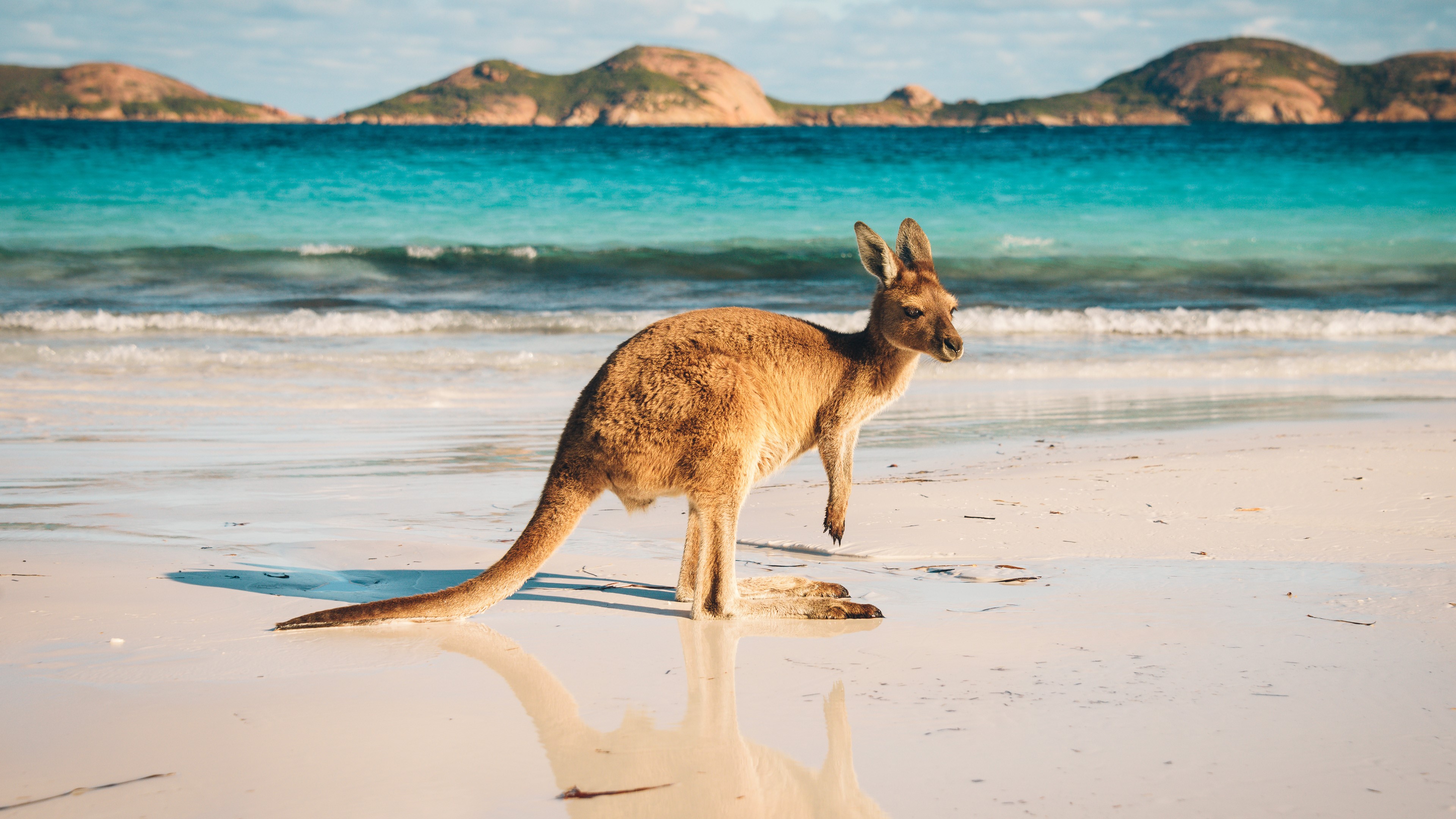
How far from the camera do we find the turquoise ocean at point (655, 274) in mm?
7770

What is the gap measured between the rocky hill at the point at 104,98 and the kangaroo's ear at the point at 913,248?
6229cm

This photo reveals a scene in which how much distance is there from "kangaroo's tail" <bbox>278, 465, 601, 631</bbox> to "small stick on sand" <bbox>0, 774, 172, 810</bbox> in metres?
0.84

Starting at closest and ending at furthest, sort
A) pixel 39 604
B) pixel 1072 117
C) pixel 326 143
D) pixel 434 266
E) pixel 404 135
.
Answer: pixel 39 604
pixel 434 266
pixel 326 143
pixel 404 135
pixel 1072 117

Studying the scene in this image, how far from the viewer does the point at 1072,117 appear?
208ft

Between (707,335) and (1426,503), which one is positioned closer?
(707,335)

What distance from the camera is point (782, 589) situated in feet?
11.3

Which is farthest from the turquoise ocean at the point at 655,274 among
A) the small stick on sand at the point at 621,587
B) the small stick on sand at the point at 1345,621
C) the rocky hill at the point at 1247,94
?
the rocky hill at the point at 1247,94

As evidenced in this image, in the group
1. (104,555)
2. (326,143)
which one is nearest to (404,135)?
(326,143)

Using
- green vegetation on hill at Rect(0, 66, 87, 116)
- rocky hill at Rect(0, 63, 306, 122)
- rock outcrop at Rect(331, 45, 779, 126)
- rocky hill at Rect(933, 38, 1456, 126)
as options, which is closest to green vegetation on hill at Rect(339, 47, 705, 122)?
rock outcrop at Rect(331, 45, 779, 126)

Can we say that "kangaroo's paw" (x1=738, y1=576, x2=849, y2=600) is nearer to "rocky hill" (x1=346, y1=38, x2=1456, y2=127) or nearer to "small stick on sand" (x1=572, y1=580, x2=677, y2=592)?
"small stick on sand" (x1=572, y1=580, x2=677, y2=592)

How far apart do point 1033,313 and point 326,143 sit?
104 ft

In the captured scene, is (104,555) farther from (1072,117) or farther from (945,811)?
(1072,117)

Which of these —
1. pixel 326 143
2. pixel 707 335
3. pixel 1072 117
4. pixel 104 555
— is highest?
pixel 1072 117

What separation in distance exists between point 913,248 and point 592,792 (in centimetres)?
231
